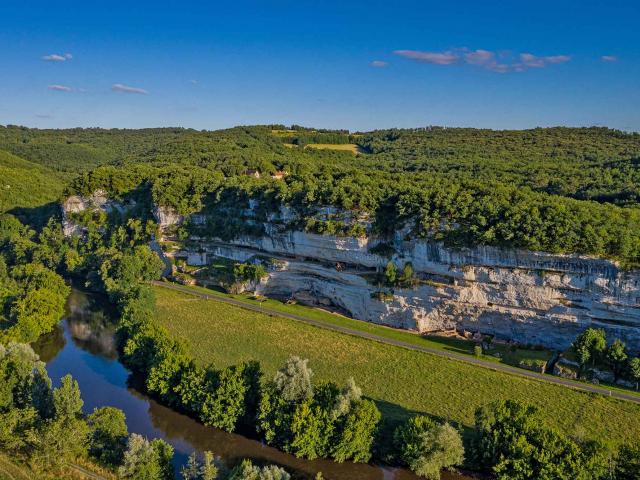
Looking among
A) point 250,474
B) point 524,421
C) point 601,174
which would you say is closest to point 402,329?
point 524,421

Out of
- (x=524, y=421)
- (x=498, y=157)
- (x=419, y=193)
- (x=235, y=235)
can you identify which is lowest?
(x=524, y=421)

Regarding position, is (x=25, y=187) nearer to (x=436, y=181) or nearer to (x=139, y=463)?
(x=436, y=181)

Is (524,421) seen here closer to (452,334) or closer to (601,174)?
(452,334)

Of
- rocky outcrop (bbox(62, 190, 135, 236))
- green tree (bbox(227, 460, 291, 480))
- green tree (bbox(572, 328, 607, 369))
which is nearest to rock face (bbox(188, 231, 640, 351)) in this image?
green tree (bbox(572, 328, 607, 369))

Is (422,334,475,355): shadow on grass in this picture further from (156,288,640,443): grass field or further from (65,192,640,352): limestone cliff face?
(65,192,640,352): limestone cliff face

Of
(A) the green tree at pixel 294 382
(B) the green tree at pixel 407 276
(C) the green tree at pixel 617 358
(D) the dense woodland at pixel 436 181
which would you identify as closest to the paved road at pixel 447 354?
(C) the green tree at pixel 617 358

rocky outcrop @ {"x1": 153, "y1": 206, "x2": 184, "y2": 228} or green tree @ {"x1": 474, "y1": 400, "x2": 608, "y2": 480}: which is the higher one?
rocky outcrop @ {"x1": 153, "y1": 206, "x2": 184, "y2": 228}
